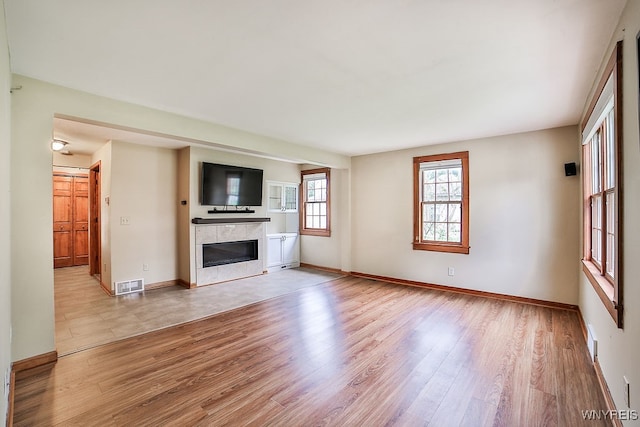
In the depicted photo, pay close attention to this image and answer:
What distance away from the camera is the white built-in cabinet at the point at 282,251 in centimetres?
643

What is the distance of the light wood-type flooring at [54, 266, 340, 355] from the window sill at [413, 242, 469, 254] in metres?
1.80

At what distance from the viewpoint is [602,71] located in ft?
7.50

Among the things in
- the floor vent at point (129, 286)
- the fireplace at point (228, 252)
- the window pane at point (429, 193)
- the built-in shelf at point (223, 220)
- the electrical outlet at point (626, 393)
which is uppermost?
the window pane at point (429, 193)

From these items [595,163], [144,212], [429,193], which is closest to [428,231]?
[429,193]

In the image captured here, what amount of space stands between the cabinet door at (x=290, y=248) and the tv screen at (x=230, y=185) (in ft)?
3.85

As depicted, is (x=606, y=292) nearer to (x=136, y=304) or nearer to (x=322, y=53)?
(x=322, y=53)

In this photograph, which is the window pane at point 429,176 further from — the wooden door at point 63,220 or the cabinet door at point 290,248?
the wooden door at point 63,220

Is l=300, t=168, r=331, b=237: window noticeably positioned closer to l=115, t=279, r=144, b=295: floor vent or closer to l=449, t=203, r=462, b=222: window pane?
l=449, t=203, r=462, b=222: window pane

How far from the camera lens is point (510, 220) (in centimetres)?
432

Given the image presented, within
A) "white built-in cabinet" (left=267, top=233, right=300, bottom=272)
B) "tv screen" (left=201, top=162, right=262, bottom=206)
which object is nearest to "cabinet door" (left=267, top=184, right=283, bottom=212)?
"tv screen" (left=201, top=162, right=262, bottom=206)

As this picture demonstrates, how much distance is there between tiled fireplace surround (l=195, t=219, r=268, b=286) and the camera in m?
5.16

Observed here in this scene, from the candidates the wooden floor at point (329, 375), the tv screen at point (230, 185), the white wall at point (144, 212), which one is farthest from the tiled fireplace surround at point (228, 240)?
the wooden floor at point (329, 375)

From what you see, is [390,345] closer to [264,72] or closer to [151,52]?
[264,72]

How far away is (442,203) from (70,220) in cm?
792
